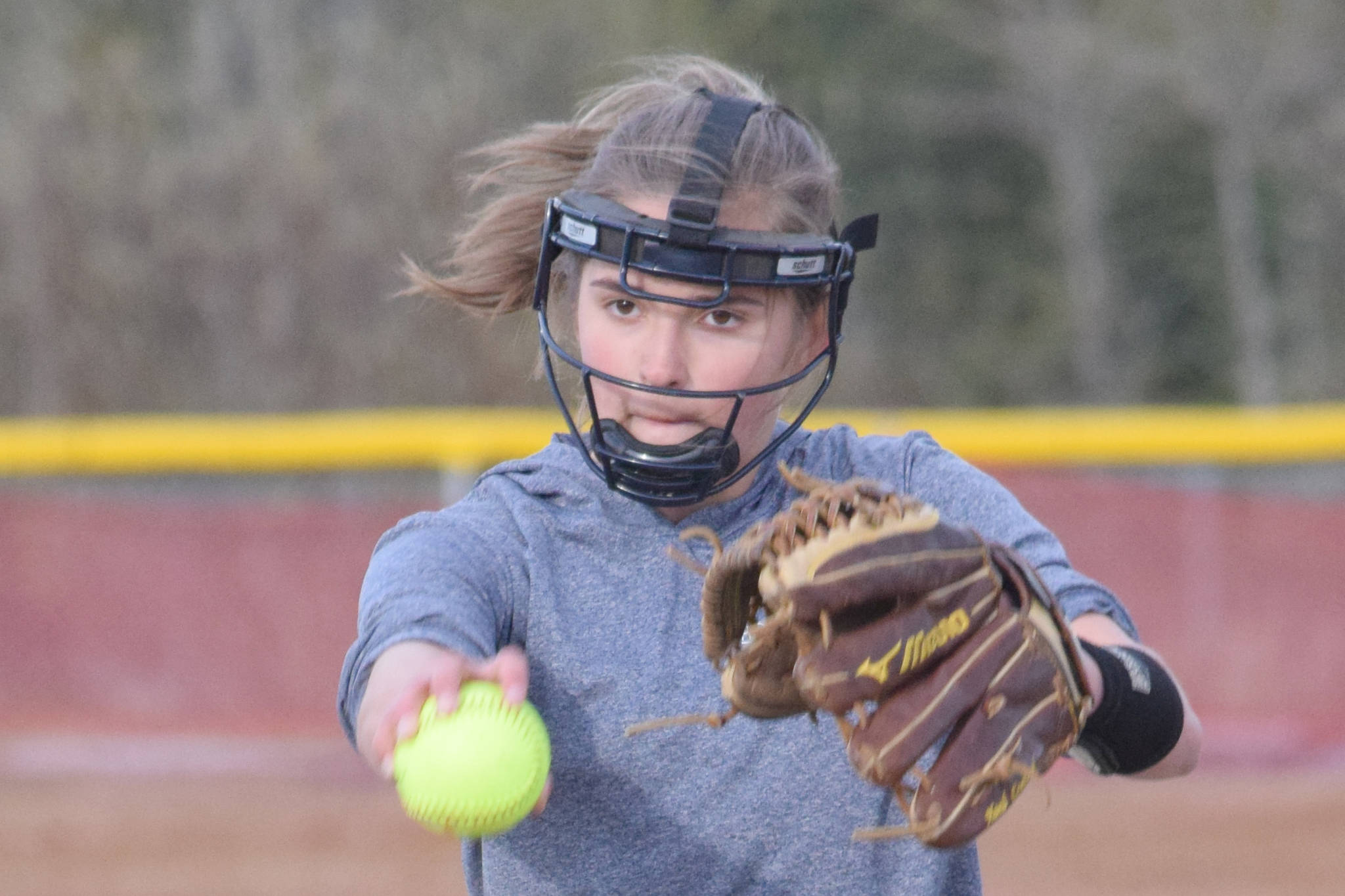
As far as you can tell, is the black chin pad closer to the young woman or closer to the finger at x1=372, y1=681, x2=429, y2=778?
the young woman

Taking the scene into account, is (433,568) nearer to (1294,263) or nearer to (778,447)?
(778,447)

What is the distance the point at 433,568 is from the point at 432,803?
373 millimetres

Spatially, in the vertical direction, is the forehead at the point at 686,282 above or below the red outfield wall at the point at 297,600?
above

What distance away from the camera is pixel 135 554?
25.9ft

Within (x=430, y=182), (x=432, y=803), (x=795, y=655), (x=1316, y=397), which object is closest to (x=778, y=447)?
(x=795, y=655)

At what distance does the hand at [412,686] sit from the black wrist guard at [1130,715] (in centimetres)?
76

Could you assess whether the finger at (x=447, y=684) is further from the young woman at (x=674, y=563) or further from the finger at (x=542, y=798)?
the young woman at (x=674, y=563)

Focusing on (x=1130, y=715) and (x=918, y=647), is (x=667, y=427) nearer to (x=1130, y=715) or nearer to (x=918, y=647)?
(x=918, y=647)

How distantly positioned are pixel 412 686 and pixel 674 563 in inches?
25.2

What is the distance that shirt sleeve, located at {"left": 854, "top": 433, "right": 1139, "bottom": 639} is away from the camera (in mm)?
2283

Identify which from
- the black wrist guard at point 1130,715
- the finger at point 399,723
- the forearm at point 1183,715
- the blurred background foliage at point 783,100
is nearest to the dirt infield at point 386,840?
the forearm at point 1183,715

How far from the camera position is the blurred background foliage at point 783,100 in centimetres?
1343

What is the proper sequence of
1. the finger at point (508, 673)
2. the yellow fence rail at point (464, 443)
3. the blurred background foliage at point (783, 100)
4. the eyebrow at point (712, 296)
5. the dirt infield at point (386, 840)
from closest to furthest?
the finger at point (508, 673), the eyebrow at point (712, 296), the dirt infield at point (386, 840), the yellow fence rail at point (464, 443), the blurred background foliage at point (783, 100)

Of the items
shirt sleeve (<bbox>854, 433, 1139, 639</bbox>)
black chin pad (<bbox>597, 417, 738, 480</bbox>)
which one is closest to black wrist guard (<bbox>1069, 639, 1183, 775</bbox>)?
shirt sleeve (<bbox>854, 433, 1139, 639</bbox>)
